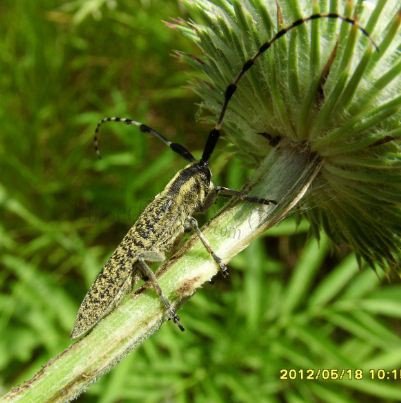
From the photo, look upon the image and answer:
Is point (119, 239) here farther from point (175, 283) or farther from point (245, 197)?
point (175, 283)

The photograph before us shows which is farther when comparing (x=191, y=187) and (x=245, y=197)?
(x=191, y=187)

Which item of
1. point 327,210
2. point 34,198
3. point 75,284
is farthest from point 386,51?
point 34,198

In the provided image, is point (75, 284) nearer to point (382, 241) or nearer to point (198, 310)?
point (198, 310)

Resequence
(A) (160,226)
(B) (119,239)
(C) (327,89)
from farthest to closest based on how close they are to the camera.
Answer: (B) (119,239)
(A) (160,226)
(C) (327,89)

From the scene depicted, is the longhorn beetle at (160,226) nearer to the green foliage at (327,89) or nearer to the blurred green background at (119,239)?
the green foliage at (327,89)

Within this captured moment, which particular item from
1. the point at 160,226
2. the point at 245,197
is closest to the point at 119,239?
the point at 160,226
